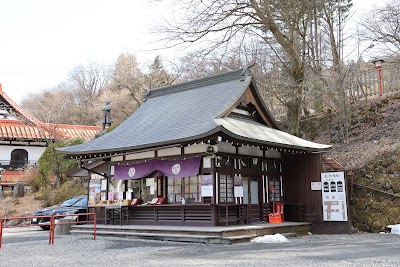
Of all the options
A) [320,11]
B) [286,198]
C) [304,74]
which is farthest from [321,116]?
[286,198]

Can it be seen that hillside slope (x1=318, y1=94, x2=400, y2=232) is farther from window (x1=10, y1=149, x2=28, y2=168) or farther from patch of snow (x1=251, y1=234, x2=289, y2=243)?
window (x1=10, y1=149, x2=28, y2=168)

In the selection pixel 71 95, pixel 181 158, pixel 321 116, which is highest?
pixel 71 95

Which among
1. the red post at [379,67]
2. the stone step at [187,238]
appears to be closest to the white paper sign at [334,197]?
the stone step at [187,238]

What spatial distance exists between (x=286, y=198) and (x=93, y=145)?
7.80 meters

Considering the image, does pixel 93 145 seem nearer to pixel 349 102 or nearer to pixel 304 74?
pixel 304 74

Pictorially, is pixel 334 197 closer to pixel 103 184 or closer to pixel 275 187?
pixel 275 187

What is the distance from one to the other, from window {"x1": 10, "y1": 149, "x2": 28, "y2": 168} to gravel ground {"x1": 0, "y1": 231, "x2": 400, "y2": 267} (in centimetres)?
1993

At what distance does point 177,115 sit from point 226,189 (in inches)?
151

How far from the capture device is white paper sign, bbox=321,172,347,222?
1374cm

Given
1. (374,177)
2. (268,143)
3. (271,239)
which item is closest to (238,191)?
(268,143)

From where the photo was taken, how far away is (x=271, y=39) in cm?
2036

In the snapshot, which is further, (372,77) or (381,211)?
(372,77)

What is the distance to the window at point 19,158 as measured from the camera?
30.3m

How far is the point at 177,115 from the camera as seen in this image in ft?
51.2
